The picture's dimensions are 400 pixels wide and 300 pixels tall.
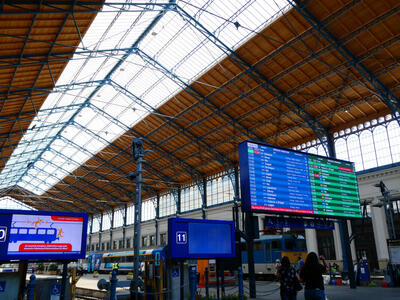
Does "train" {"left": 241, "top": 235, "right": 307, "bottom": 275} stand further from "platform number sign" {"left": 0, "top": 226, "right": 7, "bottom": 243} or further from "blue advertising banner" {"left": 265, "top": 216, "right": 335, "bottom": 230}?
"platform number sign" {"left": 0, "top": 226, "right": 7, "bottom": 243}

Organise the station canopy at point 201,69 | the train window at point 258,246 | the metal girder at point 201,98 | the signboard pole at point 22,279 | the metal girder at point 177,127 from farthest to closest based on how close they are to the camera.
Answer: the metal girder at point 177,127, the metal girder at point 201,98, the train window at point 258,246, the station canopy at point 201,69, the signboard pole at point 22,279

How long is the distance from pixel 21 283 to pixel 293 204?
11.3 m

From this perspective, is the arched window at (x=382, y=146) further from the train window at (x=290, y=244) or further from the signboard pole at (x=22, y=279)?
the signboard pole at (x=22, y=279)

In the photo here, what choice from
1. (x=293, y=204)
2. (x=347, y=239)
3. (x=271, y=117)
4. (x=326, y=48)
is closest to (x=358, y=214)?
(x=347, y=239)

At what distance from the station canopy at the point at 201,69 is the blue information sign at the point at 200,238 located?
13.0 meters

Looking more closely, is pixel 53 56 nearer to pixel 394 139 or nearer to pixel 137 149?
pixel 137 149

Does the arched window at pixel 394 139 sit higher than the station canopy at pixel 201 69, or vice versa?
the station canopy at pixel 201 69

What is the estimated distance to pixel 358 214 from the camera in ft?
61.7

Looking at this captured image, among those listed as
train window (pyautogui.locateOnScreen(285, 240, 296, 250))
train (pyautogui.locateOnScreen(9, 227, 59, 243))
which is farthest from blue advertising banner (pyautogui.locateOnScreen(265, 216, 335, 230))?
train (pyautogui.locateOnScreen(9, 227, 59, 243))

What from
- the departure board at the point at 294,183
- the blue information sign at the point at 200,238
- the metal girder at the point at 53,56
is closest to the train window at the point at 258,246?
the departure board at the point at 294,183

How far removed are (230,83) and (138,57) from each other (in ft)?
26.4

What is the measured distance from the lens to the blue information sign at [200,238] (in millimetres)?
11602

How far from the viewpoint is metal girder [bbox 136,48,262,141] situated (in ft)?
92.5

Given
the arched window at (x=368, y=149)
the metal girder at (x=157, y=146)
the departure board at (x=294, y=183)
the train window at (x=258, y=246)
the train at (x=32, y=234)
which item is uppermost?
the metal girder at (x=157, y=146)
